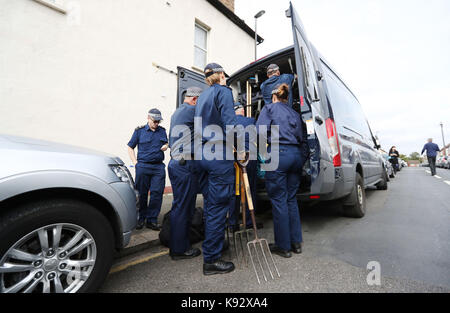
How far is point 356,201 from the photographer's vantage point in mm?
3293

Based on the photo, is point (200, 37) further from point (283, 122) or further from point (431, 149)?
point (431, 149)

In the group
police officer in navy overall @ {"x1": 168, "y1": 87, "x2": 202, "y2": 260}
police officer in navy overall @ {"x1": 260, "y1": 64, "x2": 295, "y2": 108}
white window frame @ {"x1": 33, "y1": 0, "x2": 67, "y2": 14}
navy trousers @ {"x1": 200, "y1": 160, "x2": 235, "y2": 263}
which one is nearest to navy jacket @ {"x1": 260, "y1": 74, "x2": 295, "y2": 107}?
police officer in navy overall @ {"x1": 260, "y1": 64, "x2": 295, "y2": 108}

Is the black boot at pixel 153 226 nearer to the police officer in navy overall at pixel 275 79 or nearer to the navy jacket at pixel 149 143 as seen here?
the navy jacket at pixel 149 143

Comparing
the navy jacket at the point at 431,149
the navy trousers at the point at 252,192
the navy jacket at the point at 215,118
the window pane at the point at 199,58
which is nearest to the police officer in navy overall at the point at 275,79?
the navy trousers at the point at 252,192

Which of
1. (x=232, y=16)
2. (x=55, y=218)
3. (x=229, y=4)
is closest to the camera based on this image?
(x=55, y=218)

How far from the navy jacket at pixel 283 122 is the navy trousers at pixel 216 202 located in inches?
28.9

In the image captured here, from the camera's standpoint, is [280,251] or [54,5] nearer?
[280,251]

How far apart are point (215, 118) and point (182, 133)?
0.48 meters

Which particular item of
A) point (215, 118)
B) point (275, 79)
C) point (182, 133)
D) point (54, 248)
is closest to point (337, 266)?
point (215, 118)
